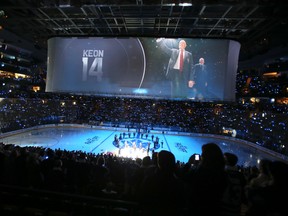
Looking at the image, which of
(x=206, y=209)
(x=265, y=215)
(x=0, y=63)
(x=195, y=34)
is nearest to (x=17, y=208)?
(x=206, y=209)

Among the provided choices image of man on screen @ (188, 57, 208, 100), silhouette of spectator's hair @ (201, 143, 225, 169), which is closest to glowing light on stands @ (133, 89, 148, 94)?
image of man on screen @ (188, 57, 208, 100)

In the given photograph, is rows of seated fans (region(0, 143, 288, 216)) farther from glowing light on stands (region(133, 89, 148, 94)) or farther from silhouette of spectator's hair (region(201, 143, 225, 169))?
glowing light on stands (region(133, 89, 148, 94))

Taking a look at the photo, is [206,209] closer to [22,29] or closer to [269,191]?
[269,191]

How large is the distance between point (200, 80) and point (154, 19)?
4.02 metres

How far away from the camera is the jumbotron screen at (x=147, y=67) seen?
1007 cm

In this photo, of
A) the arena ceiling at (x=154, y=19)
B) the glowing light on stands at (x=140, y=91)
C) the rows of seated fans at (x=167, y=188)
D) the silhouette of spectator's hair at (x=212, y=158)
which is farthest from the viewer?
the glowing light on stands at (x=140, y=91)

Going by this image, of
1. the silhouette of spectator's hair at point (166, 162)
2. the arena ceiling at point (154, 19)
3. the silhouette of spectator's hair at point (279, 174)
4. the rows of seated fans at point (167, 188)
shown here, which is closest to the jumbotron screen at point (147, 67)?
the arena ceiling at point (154, 19)

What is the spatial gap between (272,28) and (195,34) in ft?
12.4

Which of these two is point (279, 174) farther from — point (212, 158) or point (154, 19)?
point (154, 19)

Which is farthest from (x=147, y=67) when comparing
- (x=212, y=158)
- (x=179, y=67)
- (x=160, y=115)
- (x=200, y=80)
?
→ (x=160, y=115)

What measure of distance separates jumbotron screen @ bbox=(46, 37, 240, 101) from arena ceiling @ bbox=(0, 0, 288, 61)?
587 millimetres

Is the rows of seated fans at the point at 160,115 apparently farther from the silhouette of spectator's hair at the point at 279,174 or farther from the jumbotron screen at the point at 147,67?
the silhouette of spectator's hair at the point at 279,174

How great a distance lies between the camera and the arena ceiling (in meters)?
7.65

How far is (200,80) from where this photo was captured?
10141mm
